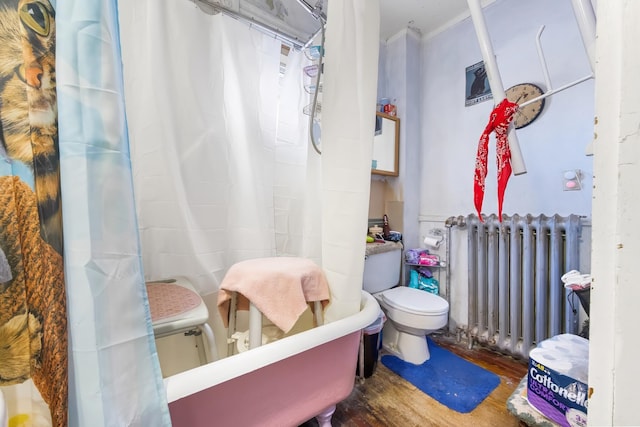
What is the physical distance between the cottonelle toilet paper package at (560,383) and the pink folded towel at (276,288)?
0.86 metres

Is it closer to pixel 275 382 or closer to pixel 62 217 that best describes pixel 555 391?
pixel 275 382

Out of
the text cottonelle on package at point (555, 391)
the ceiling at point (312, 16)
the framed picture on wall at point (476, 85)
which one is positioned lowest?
the text cottonelle on package at point (555, 391)

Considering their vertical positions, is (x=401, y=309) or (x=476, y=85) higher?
(x=476, y=85)

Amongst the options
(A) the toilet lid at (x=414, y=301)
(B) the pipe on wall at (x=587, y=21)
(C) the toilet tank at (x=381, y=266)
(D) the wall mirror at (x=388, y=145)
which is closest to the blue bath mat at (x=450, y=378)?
(A) the toilet lid at (x=414, y=301)

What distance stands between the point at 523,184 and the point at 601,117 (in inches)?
63.0

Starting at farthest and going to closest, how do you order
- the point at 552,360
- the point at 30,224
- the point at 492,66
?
the point at 492,66, the point at 552,360, the point at 30,224

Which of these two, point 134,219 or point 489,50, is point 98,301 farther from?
point 489,50

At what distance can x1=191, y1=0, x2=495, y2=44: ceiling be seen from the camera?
4.26 feet

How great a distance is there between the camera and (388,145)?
2.04 m

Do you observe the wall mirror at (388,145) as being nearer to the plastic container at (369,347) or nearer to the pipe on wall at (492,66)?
the pipe on wall at (492,66)

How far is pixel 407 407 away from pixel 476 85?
211cm

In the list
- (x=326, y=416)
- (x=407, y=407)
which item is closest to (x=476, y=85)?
(x=407, y=407)

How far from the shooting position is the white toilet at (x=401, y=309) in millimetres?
1500

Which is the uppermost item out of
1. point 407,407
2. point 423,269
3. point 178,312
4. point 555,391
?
point 178,312
